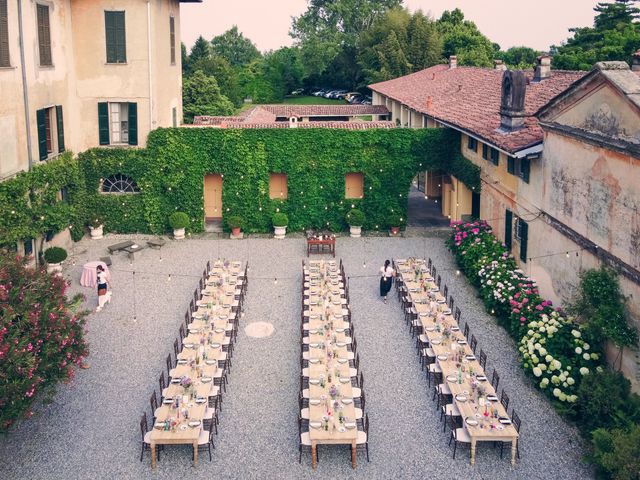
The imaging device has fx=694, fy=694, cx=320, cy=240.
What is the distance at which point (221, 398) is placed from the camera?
1597cm

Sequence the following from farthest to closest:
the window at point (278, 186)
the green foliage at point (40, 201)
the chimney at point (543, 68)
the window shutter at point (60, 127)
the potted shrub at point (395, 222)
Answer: the window at point (278, 186) < the potted shrub at point (395, 222) < the chimney at point (543, 68) < the window shutter at point (60, 127) < the green foliage at point (40, 201)

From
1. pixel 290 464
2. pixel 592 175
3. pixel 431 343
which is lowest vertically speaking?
pixel 290 464

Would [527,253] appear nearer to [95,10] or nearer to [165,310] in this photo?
[165,310]

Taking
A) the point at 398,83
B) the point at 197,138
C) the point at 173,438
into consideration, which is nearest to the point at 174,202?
the point at 197,138

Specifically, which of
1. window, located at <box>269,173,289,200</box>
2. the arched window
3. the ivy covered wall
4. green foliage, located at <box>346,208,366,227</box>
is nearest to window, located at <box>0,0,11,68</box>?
the ivy covered wall

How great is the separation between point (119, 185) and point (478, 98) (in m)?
15.5

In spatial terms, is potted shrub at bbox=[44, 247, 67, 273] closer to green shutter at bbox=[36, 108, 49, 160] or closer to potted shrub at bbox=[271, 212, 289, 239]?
green shutter at bbox=[36, 108, 49, 160]

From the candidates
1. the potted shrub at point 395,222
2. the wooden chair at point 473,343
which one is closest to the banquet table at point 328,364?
the wooden chair at point 473,343

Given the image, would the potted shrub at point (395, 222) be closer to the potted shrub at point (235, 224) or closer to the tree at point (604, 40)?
the potted shrub at point (235, 224)

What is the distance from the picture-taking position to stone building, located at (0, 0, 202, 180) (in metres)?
23.6

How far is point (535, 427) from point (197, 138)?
1866cm

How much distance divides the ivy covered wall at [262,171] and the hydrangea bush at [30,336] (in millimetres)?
13716

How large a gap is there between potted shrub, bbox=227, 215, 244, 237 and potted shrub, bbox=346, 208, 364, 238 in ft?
14.9

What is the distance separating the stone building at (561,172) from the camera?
15008 millimetres
